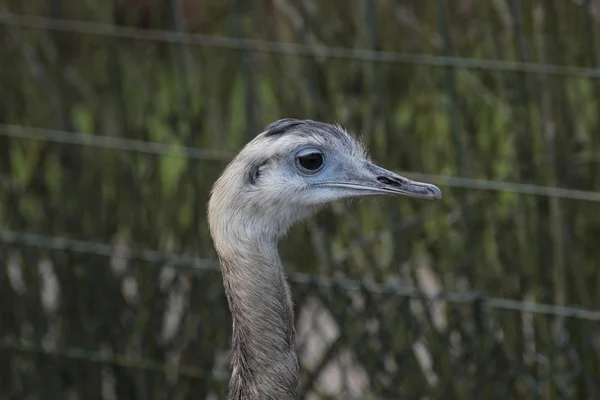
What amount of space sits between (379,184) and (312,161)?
0.16 m

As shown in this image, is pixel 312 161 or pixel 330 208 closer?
pixel 312 161

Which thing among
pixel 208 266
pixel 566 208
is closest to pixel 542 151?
pixel 566 208

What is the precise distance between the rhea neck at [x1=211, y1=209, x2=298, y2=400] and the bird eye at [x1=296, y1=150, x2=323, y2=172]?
0.19 metres

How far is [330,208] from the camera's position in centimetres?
398

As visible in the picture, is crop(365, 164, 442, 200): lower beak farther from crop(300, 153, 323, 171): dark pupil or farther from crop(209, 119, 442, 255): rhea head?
crop(300, 153, 323, 171): dark pupil

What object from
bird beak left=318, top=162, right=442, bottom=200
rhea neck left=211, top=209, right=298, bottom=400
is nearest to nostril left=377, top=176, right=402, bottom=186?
bird beak left=318, top=162, right=442, bottom=200

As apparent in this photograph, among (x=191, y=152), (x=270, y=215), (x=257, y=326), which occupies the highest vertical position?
(x=191, y=152)

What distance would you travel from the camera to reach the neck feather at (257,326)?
279 centimetres

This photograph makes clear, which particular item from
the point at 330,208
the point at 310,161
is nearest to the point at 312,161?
the point at 310,161

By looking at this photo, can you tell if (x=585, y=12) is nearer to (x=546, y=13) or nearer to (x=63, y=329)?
A: (x=546, y=13)

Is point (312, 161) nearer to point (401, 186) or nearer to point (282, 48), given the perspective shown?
point (401, 186)

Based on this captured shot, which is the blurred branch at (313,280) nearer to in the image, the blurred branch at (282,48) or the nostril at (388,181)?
the blurred branch at (282,48)

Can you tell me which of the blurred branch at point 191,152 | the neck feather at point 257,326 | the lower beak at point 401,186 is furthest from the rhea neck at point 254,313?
the blurred branch at point 191,152

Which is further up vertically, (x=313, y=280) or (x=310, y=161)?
(x=313, y=280)
